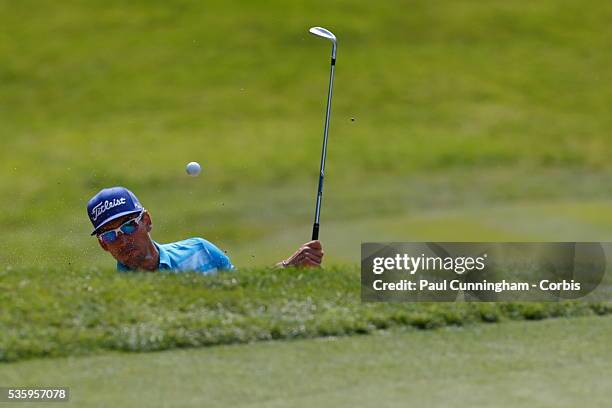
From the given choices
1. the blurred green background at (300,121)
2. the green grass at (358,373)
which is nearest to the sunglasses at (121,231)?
the green grass at (358,373)

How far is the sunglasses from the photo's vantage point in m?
6.52

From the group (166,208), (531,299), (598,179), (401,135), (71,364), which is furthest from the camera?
(401,135)

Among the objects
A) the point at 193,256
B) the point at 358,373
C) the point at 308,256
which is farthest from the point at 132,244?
the point at 358,373

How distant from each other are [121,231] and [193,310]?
4.96 ft

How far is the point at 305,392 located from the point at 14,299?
1539mm

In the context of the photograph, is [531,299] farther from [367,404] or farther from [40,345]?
[40,345]

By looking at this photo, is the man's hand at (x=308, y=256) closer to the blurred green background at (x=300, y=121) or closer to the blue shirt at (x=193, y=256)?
the blue shirt at (x=193, y=256)

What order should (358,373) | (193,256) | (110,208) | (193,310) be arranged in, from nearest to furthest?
1. (358,373)
2. (193,310)
3. (110,208)
4. (193,256)

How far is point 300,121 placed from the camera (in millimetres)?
30203

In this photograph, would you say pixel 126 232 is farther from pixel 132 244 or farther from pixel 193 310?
pixel 193 310

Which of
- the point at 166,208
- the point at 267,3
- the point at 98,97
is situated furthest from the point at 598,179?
the point at 267,3

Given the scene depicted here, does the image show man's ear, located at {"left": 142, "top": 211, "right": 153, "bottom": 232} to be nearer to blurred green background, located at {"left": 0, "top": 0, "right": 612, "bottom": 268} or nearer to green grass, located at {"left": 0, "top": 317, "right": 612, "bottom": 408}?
green grass, located at {"left": 0, "top": 317, "right": 612, "bottom": 408}

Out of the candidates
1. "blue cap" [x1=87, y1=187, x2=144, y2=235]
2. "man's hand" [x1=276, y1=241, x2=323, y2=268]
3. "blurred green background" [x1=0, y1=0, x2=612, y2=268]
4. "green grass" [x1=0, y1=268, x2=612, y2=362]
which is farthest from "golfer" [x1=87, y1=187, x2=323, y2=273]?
"blurred green background" [x1=0, y1=0, x2=612, y2=268]

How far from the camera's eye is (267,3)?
125 feet
